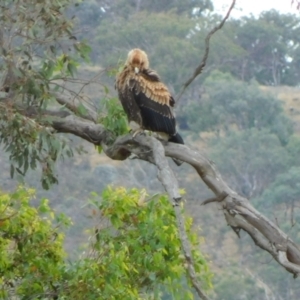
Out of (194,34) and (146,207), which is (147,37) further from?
(146,207)

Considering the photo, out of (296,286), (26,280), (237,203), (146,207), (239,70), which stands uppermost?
(237,203)

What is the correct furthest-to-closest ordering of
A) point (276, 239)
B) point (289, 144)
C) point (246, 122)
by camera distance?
point (246, 122), point (289, 144), point (276, 239)

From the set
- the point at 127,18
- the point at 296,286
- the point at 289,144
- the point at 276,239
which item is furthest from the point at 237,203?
the point at 127,18

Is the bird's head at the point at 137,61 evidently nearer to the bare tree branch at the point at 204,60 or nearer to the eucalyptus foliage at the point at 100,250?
the eucalyptus foliage at the point at 100,250

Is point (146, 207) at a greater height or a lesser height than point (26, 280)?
greater

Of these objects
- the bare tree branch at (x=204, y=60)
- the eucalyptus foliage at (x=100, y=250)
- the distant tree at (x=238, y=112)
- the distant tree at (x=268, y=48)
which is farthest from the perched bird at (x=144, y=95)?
the distant tree at (x=268, y=48)

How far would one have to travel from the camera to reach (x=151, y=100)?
5816mm

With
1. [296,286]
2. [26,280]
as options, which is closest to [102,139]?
[26,280]

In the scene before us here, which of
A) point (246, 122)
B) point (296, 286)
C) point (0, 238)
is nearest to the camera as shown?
point (0, 238)

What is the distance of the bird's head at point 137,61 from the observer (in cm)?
576

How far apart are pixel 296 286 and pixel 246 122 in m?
9.41

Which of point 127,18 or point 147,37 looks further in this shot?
point 127,18

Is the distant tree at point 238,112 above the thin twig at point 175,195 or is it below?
below

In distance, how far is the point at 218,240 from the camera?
22.1 metres
